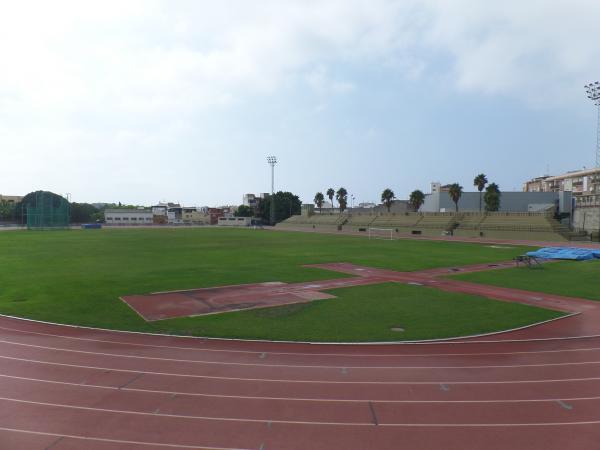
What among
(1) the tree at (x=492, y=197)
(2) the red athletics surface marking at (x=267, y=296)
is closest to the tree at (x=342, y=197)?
(1) the tree at (x=492, y=197)

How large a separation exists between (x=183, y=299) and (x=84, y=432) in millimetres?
12527

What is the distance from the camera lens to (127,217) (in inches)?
6471

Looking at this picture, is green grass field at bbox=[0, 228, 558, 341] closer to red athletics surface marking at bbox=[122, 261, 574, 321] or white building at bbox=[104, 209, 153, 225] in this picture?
red athletics surface marking at bbox=[122, 261, 574, 321]

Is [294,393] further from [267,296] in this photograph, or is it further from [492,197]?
[492,197]

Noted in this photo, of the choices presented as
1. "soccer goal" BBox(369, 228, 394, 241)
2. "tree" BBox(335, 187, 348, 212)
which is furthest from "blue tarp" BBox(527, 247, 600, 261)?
"tree" BBox(335, 187, 348, 212)

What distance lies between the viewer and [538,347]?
13.7m

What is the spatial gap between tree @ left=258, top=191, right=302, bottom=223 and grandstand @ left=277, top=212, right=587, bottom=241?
87.5 feet

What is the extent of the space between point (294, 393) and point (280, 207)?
13521 cm

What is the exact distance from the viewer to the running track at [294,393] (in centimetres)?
815

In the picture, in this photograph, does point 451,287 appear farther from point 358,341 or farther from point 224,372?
point 224,372

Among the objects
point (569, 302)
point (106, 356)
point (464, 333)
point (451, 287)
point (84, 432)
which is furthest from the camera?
point (451, 287)

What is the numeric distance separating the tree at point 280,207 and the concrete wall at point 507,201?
173 ft

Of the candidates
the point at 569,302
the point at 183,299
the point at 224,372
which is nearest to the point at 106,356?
the point at 224,372

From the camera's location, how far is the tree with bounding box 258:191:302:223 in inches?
5704
